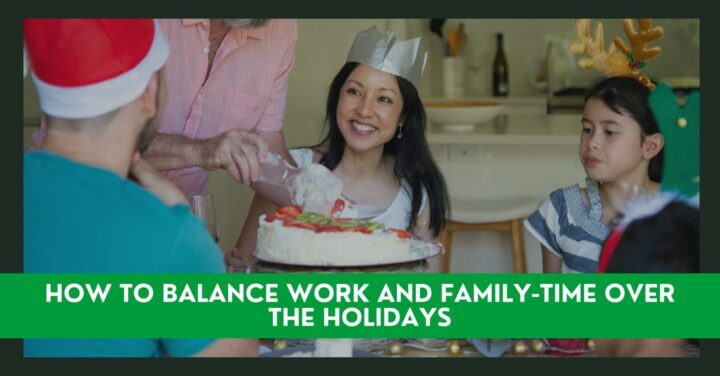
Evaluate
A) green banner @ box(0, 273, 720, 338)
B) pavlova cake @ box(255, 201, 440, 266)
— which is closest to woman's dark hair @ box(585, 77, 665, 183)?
green banner @ box(0, 273, 720, 338)

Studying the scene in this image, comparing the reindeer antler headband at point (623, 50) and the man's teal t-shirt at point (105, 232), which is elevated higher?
the reindeer antler headband at point (623, 50)

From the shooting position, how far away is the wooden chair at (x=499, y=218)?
120 inches

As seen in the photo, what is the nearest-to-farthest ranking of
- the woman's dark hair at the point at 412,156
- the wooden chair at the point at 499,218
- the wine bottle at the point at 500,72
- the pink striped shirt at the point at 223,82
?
the pink striped shirt at the point at 223,82 → the woman's dark hair at the point at 412,156 → the wooden chair at the point at 499,218 → the wine bottle at the point at 500,72

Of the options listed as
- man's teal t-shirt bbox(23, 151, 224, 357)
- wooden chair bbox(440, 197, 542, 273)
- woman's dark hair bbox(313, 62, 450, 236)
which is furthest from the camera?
wooden chair bbox(440, 197, 542, 273)

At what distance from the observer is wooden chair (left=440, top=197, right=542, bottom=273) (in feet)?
9.97

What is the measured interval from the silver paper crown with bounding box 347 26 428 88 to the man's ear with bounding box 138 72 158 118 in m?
0.75

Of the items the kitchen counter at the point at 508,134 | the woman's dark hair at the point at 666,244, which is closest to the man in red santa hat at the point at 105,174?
the woman's dark hair at the point at 666,244

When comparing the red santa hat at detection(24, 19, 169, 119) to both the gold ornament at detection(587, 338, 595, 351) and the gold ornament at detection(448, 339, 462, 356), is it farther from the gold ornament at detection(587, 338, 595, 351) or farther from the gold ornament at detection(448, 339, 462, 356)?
the gold ornament at detection(587, 338, 595, 351)

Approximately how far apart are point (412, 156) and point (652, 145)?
0.65m

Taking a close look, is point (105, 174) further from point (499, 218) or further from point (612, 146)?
point (499, 218)

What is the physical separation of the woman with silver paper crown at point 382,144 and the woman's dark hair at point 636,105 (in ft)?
1.71

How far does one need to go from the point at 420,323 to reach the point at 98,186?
68 centimetres

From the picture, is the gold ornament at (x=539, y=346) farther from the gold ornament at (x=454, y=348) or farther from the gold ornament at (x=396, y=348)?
the gold ornament at (x=396, y=348)

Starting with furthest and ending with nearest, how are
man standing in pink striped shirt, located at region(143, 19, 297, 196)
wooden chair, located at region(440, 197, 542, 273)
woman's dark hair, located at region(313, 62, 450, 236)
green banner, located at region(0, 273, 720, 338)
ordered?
wooden chair, located at region(440, 197, 542, 273), woman's dark hair, located at region(313, 62, 450, 236), man standing in pink striped shirt, located at region(143, 19, 297, 196), green banner, located at region(0, 273, 720, 338)
